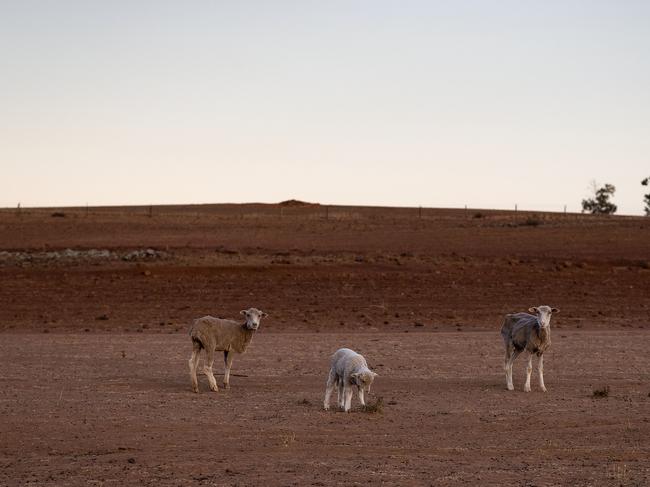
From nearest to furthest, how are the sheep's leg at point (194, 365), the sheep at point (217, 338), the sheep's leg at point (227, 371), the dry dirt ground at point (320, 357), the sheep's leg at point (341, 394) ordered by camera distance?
the dry dirt ground at point (320, 357)
the sheep's leg at point (341, 394)
the sheep's leg at point (194, 365)
the sheep at point (217, 338)
the sheep's leg at point (227, 371)

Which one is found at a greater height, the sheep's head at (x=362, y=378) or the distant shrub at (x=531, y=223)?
the distant shrub at (x=531, y=223)

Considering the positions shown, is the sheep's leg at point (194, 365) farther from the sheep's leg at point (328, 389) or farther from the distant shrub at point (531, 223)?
the distant shrub at point (531, 223)

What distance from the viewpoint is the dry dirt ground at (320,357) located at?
14.2 metres

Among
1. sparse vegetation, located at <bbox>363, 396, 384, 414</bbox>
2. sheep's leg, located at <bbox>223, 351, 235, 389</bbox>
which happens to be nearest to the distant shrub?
sheep's leg, located at <bbox>223, 351, 235, 389</bbox>

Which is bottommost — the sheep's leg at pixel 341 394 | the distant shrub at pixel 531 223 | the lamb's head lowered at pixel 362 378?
the sheep's leg at pixel 341 394

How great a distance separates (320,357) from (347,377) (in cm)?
768

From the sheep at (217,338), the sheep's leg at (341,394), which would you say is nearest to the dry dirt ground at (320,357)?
the sheep's leg at (341,394)

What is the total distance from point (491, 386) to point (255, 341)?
8.70 meters

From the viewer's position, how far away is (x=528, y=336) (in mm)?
Answer: 20531

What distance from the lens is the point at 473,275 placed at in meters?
41.8

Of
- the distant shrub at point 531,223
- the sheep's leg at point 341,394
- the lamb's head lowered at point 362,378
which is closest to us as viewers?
the lamb's head lowered at point 362,378

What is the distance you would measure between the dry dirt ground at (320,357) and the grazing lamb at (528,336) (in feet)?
1.56

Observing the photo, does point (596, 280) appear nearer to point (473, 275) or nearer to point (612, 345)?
point (473, 275)

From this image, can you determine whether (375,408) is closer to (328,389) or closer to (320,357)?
(328,389)
